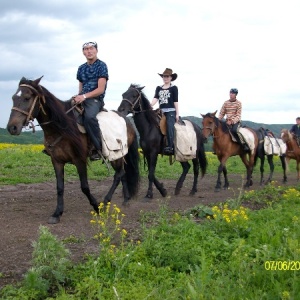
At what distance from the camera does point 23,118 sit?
661 centimetres

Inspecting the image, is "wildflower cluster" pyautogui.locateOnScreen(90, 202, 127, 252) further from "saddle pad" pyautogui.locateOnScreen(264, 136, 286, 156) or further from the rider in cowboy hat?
"saddle pad" pyautogui.locateOnScreen(264, 136, 286, 156)

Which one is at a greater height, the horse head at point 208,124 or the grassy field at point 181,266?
the horse head at point 208,124

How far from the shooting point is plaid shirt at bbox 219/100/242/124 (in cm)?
1317

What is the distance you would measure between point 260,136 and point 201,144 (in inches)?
162

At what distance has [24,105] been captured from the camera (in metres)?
6.64

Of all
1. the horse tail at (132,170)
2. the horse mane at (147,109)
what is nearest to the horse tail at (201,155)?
the horse mane at (147,109)

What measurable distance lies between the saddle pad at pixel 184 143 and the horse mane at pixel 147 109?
2.73 ft

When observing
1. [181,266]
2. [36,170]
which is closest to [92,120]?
[181,266]

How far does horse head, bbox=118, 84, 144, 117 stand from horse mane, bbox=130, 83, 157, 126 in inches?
2.1

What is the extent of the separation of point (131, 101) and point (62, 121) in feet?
9.79

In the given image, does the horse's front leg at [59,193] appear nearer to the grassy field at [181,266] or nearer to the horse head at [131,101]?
the grassy field at [181,266]

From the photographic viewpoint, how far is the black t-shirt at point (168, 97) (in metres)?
10.5

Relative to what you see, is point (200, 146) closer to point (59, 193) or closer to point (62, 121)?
point (59, 193)

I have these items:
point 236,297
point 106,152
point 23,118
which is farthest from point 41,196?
point 236,297
